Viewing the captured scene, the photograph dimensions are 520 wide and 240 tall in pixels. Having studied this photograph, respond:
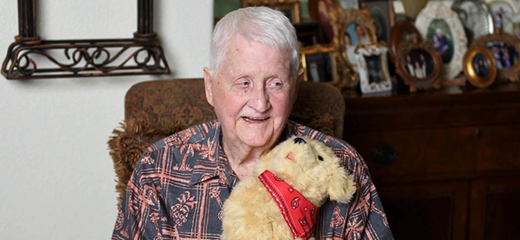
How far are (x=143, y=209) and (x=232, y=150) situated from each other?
26 cm

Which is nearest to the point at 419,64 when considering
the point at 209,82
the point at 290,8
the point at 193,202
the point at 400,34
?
the point at 400,34

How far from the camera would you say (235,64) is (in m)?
1.41

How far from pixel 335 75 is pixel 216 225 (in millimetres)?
1160

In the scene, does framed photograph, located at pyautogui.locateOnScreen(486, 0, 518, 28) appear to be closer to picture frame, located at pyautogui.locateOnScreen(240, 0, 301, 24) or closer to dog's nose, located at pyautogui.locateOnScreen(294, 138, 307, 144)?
Result: picture frame, located at pyautogui.locateOnScreen(240, 0, 301, 24)

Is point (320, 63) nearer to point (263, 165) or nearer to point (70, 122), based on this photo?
point (70, 122)

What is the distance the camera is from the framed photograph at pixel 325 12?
2572 mm

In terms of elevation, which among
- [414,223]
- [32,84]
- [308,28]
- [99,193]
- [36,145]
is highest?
[308,28]

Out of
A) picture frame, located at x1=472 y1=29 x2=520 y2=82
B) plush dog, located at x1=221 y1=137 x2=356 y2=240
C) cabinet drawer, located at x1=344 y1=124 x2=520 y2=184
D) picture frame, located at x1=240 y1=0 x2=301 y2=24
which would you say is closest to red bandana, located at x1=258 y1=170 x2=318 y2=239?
plush dog, located at x1=221 y1=137 x2=356 y2=240

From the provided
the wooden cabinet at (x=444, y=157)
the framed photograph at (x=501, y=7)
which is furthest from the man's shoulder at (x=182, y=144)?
the framed photograph at (x=501, y=7)

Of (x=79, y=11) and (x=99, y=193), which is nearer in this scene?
(x=79, y=11)

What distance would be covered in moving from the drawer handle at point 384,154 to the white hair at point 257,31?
3.19 ft

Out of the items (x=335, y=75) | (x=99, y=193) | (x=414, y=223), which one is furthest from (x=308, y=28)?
(x=99, y=193)

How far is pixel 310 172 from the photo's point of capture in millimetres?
1309

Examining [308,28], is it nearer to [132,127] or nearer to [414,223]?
[414,223]
